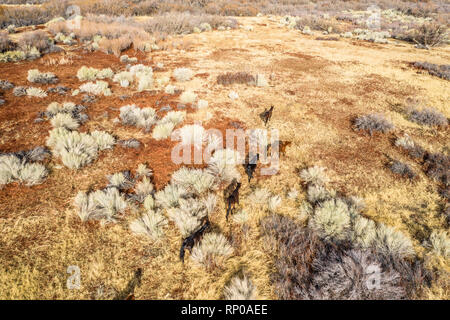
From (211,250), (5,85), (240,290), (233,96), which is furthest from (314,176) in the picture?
(5,85)

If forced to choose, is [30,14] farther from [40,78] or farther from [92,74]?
[92,74]

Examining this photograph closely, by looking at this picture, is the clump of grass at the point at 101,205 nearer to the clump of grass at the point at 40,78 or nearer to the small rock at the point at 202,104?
the small rock at the point at 202,104

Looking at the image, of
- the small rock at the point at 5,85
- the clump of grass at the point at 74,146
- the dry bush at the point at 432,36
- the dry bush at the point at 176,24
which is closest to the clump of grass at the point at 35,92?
the small rock at the point at 5,85

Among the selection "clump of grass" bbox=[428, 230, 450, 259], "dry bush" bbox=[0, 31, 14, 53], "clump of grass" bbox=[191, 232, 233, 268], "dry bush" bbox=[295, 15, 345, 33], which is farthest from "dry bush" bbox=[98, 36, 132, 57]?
"dry bush" bbox=[295, 15, 345, 33]
